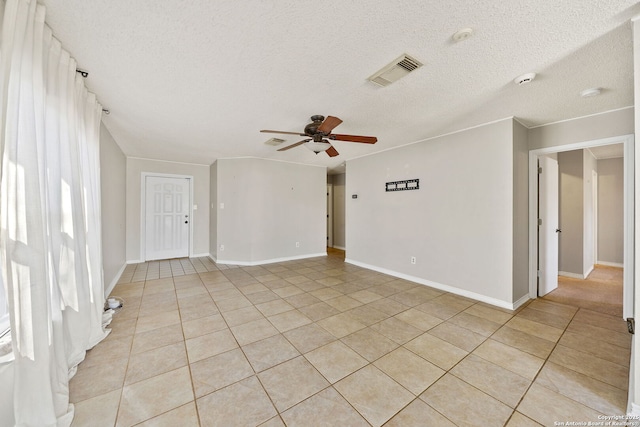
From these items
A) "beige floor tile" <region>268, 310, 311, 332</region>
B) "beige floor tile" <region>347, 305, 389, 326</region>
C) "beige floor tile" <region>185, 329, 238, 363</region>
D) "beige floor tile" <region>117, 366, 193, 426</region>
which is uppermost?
"beige floor tile" <region>268, 310, 311, 332</region>

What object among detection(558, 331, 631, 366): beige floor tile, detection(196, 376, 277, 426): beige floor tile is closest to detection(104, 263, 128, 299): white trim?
detection(196, 376, 277, 426): beige floor tile

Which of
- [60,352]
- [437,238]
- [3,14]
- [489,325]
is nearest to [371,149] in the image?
[437,238]

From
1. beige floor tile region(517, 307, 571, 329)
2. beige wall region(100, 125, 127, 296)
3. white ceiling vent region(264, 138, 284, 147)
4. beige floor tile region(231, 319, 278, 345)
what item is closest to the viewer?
beige floor tile region(231, 319, 278, 345)

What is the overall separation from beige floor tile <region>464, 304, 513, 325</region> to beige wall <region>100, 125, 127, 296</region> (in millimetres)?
4891

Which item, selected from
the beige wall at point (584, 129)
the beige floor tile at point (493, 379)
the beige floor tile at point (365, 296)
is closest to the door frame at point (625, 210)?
the beige wall at point (584, 129)

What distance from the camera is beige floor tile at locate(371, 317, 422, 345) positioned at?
2.29 m

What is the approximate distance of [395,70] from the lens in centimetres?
195

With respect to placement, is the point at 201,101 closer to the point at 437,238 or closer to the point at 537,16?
the point at 537,16

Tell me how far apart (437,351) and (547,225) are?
298 centimetres

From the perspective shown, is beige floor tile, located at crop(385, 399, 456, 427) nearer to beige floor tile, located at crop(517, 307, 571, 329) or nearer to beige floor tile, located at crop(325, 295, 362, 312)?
beige floor tile, located at crop(325, 295, 362, 312)

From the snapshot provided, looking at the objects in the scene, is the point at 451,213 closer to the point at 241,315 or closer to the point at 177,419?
the point at 241,315

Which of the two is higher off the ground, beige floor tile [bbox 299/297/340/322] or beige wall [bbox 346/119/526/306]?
beige wall [bbox 346/119/526/306]

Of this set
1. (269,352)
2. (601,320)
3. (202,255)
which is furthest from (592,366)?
(202,255)

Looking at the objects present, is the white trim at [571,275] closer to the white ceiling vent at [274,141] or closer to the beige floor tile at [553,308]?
the beige floor tile at [553,308]
